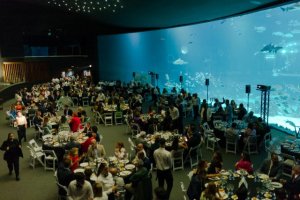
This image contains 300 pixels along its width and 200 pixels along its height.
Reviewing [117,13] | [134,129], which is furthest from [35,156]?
[117,13]

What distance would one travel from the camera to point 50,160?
8.77m

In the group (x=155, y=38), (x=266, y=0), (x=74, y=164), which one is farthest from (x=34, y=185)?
(x=155, y=38)

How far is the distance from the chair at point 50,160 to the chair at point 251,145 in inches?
225

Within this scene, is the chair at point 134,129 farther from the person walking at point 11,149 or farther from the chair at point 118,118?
the person walking at point 11,149

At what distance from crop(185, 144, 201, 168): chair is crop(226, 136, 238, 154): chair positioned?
4.25ft

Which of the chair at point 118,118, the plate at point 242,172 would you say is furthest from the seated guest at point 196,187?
the chair at point 118,118

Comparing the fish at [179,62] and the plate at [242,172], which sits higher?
the fish at [179,62]

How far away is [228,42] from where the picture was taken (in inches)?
1024

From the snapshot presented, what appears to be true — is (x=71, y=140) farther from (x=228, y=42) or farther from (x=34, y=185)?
(x=228, y=42)

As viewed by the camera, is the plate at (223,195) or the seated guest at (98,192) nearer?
the seated guest at (98,192)

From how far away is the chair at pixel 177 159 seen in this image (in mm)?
8125

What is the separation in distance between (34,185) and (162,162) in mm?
3483

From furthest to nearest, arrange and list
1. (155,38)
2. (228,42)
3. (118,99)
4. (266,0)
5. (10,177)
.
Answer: (228,42) < (155,38) < (118,99) < (266,0) < (10,177)

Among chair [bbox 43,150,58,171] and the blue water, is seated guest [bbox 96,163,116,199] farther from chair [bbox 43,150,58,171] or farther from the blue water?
the blue water
